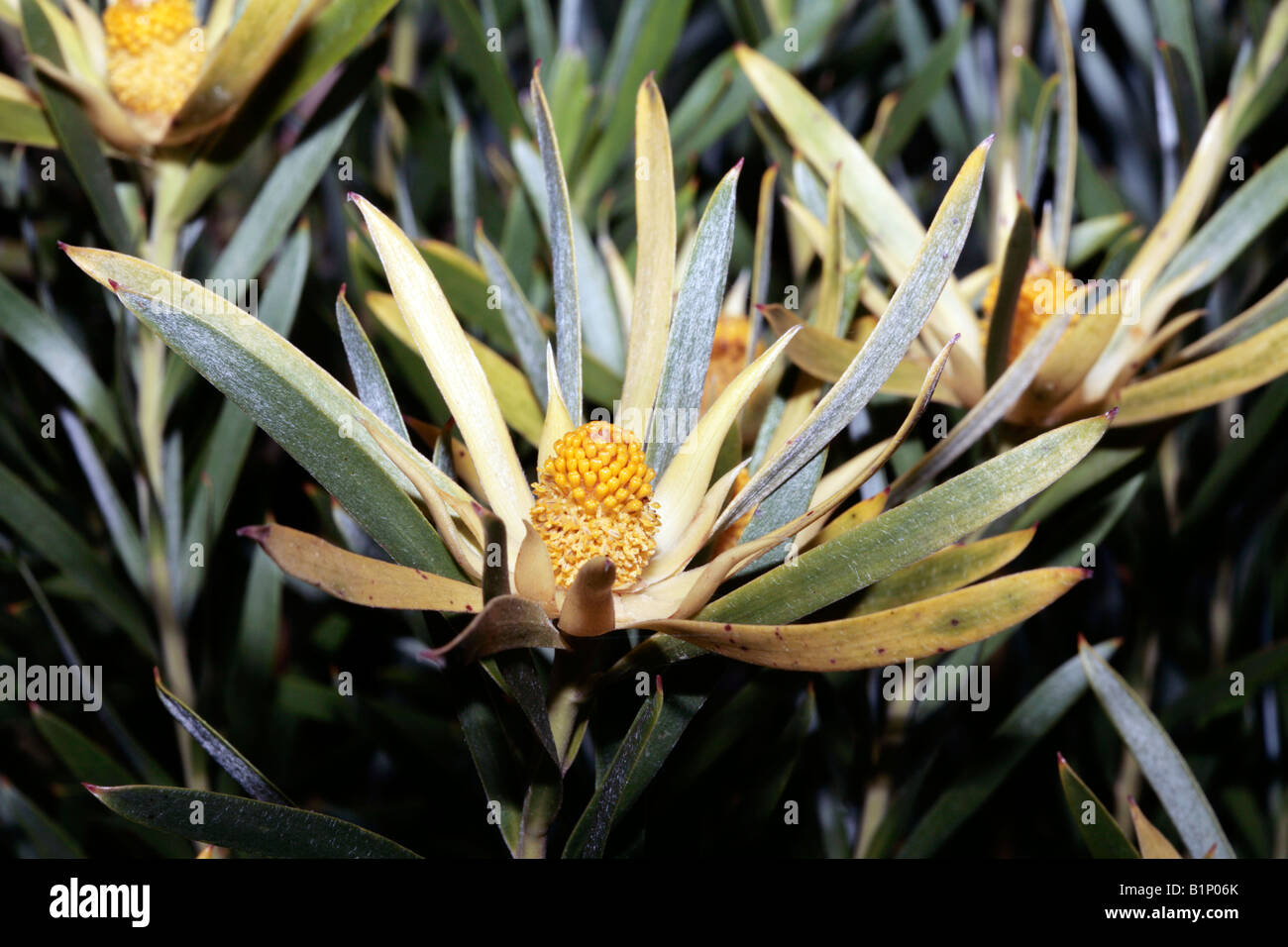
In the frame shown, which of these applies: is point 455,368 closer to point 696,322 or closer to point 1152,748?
point 696,322

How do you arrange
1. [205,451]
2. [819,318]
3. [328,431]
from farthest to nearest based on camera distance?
[205,451] → [819,318] → [328,431]

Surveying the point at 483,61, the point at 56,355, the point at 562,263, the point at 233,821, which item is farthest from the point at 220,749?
the point at 483,61

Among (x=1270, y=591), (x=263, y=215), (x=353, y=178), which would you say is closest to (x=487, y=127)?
(x=353, y=178)

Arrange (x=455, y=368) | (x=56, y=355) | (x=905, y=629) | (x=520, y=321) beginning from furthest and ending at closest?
(x=56, y=355)
(x=520, y=321)
(x=455, y=368)
(x=905, y=629)

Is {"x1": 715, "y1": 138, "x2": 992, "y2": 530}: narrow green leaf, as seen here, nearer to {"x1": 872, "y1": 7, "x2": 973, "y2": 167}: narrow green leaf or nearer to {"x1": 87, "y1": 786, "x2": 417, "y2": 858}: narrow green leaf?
{"x1": 87, "y1": 786, "x2": 417, "y2": 858}: narrow green leaf

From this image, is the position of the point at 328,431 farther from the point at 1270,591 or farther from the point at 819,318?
the point at 1270,591

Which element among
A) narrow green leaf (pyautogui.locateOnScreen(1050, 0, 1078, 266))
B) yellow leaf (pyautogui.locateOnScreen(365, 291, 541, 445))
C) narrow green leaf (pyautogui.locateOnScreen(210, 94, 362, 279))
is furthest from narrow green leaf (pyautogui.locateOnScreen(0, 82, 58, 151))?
narrow green leaf (pyautogui.locateOnScreen(1050, 0, 1078, 266))
